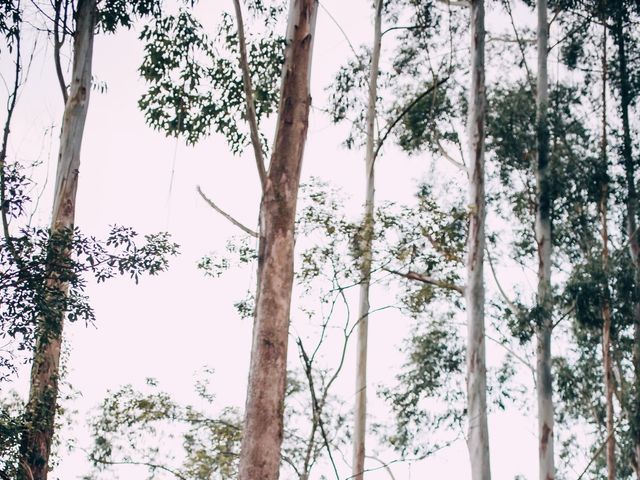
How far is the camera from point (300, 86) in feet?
22.8

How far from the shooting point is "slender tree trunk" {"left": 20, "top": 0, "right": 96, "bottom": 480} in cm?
874

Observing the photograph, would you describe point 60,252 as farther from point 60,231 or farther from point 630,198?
point 630,198

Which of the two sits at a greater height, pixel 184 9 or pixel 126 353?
pixel 184 9

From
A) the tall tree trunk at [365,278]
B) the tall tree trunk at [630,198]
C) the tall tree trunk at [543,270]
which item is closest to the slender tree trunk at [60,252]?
the tall tree trunk at [365,278]

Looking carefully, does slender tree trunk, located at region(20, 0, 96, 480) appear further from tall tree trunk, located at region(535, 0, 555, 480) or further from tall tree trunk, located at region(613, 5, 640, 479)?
tall tree trunk, located at region(613, 5, 640, 479)

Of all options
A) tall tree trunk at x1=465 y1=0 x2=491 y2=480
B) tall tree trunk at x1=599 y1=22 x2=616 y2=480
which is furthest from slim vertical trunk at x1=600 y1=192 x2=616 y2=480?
tall tree trunk at x1=465 y1=0 x2=491 y2=480

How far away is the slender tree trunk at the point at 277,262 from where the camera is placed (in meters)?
5.86

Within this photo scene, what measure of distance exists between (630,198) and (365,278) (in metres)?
5.14

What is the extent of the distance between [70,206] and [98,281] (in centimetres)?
171

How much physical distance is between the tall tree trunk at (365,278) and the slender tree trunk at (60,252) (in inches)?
135

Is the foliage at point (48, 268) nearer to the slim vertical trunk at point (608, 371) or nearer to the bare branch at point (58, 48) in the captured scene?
the bare branch at point (58, 48)

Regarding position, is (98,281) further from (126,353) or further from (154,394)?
(126,353)

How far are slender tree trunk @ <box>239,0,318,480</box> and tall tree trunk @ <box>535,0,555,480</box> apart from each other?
698 centimetres

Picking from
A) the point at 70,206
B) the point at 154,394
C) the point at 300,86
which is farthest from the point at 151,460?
the point at 300,86
